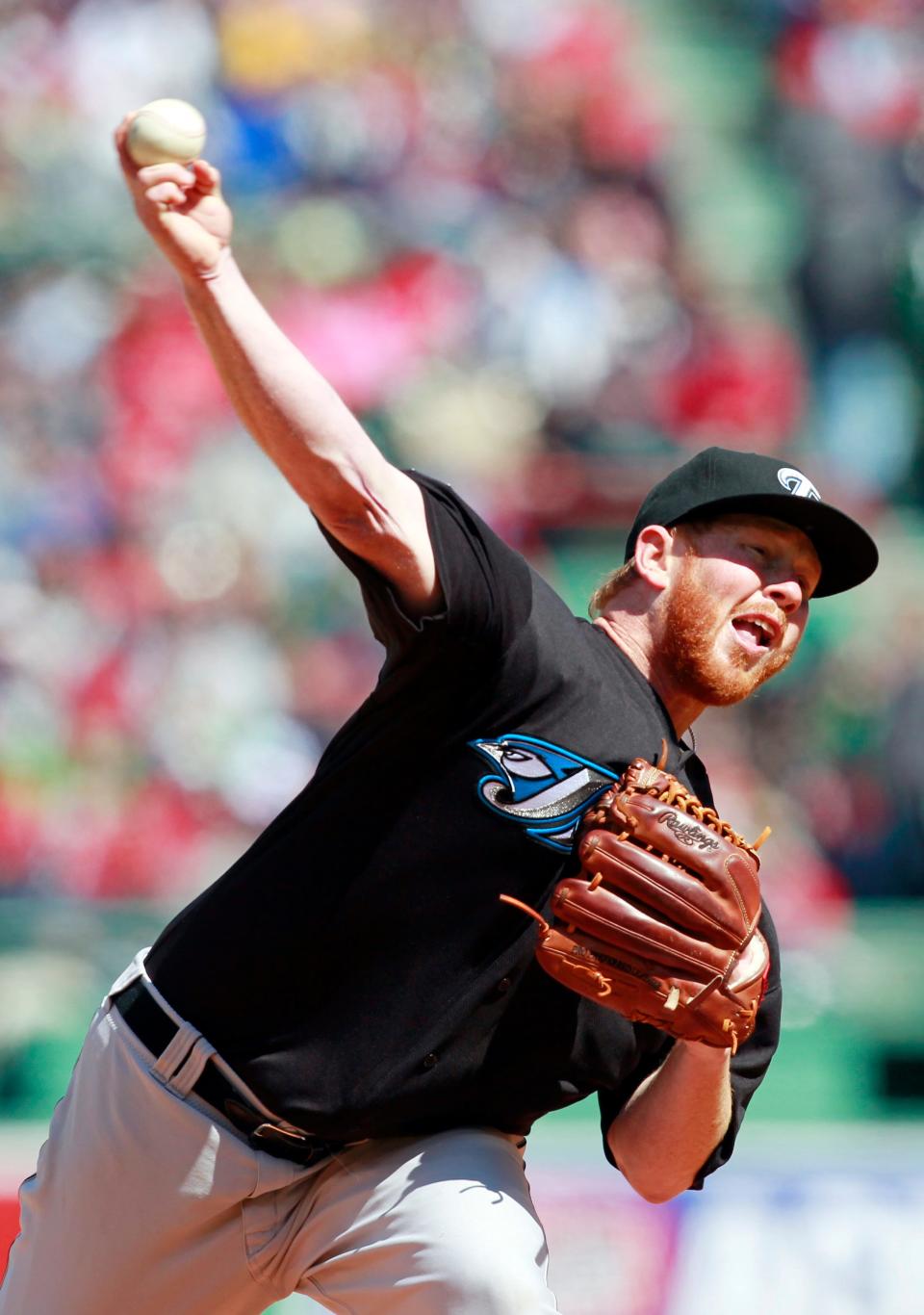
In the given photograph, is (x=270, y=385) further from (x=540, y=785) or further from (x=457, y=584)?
(x=540, y=785)

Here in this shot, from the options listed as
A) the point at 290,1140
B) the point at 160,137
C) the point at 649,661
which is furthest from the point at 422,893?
the point at 160,137

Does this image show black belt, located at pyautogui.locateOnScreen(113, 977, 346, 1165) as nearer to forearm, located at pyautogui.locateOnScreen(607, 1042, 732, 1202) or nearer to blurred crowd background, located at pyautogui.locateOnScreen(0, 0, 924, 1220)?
forearm, located at pyautogui.locateOnScreen(607, 1042, 732, 1202)

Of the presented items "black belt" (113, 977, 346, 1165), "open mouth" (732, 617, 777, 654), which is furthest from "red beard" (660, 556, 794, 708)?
"black belt" (113, 977, 346, 1165)

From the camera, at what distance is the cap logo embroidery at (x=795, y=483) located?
7.35 feet

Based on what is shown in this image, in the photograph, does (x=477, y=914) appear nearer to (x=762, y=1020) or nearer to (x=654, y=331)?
(x=762, y=1020)

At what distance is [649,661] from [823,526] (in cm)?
30

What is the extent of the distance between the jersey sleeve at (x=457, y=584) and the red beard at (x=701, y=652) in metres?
0.33

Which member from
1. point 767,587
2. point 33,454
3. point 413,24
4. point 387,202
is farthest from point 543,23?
point 767,587

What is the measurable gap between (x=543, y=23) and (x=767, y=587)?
16.9ft

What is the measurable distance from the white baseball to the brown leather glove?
876 mm

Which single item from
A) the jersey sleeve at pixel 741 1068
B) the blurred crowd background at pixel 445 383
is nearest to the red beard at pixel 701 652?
the jersey sleeve at pixel 741 1068

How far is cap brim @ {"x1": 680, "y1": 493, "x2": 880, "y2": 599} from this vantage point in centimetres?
223

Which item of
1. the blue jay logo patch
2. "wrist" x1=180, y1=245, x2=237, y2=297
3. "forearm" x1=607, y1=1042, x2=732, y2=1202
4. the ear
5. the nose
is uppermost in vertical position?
"wrist" x1=180, y1=245, x2=237, y2=297

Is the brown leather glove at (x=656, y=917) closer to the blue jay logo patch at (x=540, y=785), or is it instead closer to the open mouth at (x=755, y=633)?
the blue jay logo patch at (x=540, y=785)
